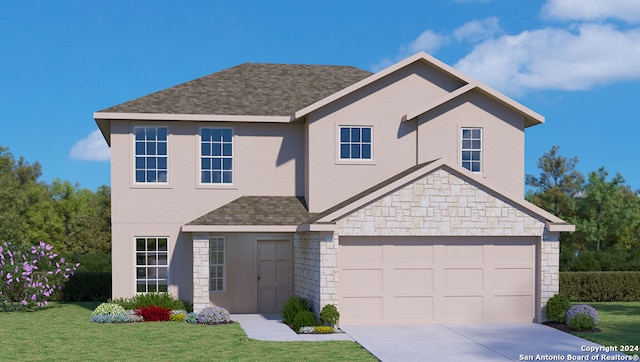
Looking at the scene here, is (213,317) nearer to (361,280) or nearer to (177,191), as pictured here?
(361,280)

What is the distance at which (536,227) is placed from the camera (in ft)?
64.2

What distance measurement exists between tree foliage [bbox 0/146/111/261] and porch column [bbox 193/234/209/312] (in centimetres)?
2129

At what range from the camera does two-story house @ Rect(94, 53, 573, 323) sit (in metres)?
19.6

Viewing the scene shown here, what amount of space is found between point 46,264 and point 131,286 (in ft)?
13.5

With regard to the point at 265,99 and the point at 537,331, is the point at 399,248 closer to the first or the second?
the point at 537,331

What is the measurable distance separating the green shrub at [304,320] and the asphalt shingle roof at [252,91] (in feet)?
22.9

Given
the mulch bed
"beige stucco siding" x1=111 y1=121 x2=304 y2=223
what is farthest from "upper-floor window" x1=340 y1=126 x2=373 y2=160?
the mulch bed

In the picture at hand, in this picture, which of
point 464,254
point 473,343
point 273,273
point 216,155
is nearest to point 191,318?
point 273,273

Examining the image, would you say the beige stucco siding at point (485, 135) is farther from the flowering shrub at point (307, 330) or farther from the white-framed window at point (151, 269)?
the white-framed window at point (151, 269)

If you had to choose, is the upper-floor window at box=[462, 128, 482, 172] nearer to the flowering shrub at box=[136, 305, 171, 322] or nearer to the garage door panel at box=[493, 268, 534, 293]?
the garage door panel at box=[493, 268, 534, 293]

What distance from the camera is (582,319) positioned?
18.0m

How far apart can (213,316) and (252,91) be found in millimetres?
8239

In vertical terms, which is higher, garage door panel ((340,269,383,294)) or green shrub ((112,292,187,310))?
garage door panel ((340,269,383,294))

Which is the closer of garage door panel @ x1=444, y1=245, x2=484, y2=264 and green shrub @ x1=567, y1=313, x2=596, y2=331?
green shrub @ x1=567, y1=313, x2=596, y2=331
